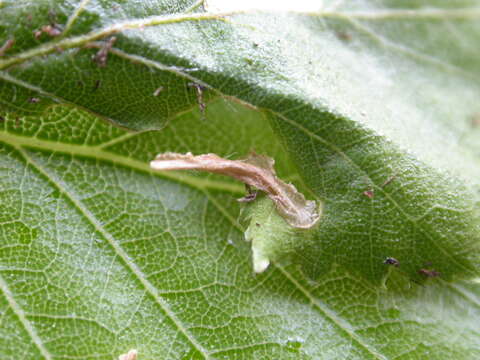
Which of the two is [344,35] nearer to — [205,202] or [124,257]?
[205,202]

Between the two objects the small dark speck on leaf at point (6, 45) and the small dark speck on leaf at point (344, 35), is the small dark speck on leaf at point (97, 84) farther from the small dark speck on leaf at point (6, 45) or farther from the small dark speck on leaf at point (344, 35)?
the small dark speck on leaf at point (344, 35)

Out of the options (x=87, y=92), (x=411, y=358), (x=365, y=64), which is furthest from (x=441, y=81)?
(x=87, y=92)

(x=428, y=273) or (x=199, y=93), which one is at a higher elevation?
(x=199, y=93)

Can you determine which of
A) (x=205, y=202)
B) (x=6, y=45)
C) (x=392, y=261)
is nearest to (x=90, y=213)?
(x=205, y=202)

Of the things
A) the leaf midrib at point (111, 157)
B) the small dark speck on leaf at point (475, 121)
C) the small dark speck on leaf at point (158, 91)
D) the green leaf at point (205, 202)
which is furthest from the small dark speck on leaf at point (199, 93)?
the small dark speck on leaf at point (475, 121)

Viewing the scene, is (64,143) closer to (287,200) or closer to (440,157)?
(287,200)
